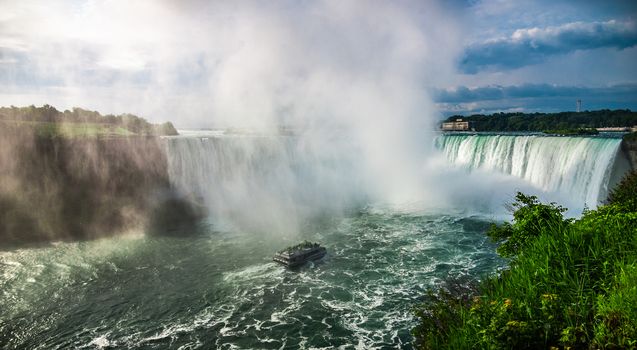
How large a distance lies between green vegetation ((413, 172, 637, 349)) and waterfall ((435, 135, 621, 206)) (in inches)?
961

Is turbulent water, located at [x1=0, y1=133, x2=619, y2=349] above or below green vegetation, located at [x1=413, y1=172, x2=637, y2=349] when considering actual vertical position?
below

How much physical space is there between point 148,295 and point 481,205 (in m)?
30.8

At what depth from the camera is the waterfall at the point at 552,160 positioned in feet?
96.7

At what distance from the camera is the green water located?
50.2 feet

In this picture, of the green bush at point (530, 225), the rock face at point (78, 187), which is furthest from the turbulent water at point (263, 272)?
the green bush at point (530, 225)

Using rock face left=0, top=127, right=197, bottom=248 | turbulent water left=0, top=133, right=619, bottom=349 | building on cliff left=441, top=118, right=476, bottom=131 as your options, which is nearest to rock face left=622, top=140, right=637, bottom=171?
turbulent water left=0, top=133, right=619, bottom=349

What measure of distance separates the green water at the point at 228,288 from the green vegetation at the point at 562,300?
282 inches

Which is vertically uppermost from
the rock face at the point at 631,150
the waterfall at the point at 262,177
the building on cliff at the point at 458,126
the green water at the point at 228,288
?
the building on cliff at the point at 458,126

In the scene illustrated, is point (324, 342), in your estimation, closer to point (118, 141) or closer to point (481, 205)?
point (481, 205)

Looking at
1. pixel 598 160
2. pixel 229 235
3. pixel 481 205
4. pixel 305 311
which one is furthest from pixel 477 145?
pixel 305 311

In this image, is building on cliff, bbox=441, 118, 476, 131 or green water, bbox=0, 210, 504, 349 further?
building on cliff, bbox=441, 118, 476, 131

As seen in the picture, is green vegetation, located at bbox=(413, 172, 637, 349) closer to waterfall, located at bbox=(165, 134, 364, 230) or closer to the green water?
the green water

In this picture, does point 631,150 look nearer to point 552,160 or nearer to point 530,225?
point 552,160

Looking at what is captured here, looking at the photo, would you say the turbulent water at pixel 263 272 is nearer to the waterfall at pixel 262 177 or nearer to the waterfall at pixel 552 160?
the waterfall at pixel 552 160
